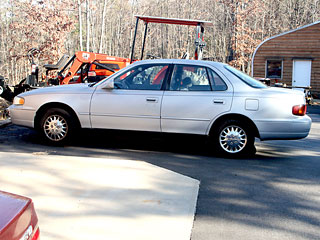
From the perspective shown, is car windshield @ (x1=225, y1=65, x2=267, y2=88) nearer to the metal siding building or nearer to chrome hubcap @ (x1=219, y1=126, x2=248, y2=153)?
chrome hubcap @ (x1=219, y1=126, x2=248, y2=153)

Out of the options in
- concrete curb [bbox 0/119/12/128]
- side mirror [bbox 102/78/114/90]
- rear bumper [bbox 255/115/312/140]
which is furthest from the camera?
concrete curb [bbox 0/119/12/128]

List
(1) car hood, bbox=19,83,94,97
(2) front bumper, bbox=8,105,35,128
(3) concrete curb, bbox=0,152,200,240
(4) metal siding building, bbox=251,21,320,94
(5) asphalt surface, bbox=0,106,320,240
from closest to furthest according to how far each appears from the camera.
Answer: (3) concrete curb, bbox=0,152,200,240, (5) asphalt surface, bbox=0,106,320,240, (1) car hood, bbox=19,83,94,97, (2) front bumper, bbox=8,105,35,128, (4) metal siding building, bbox=251,21,320,94

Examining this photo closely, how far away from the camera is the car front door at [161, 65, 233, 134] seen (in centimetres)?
738

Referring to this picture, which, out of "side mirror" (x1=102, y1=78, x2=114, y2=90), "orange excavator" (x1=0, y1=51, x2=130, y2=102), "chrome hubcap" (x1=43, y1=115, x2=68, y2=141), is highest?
"orange excavator" (x1=0, y1=51, x2=130, y2=102)

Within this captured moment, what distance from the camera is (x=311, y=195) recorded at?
5.50 metres

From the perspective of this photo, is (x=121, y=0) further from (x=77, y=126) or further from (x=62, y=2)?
(x=77, y=126)

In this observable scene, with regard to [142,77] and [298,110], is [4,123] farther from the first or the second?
[298,110]

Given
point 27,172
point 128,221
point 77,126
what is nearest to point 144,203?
point 128,221

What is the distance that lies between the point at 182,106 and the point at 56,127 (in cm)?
247

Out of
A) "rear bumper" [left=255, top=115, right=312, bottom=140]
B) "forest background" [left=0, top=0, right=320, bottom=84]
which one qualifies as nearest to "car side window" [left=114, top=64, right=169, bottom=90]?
"rear bumper" [left=255, top=115, right=312, bottom=140]

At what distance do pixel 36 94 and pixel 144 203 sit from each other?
4.13m

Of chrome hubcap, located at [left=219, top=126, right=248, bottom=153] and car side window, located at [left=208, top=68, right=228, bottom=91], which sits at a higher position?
car side window, located at [left=208, top=68, right=228, bottom=91]

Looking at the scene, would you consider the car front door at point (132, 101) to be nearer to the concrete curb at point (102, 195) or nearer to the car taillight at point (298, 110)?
the concrete curb at point (102, 195)

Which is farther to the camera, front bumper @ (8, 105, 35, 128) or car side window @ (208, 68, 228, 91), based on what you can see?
front bumper @ (8, 105, 35, 128)
